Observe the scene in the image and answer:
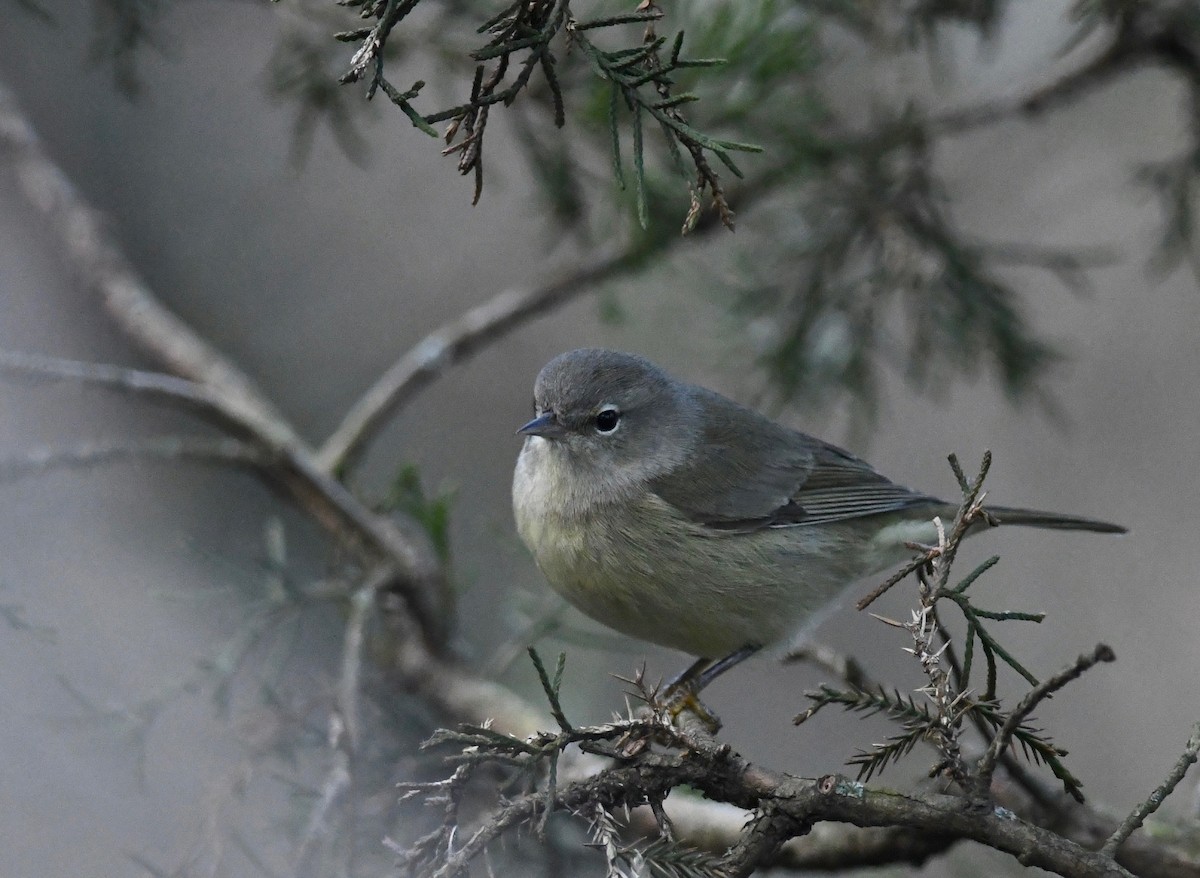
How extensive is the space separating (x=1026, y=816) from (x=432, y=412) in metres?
5.03

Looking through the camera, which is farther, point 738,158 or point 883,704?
point 738,158

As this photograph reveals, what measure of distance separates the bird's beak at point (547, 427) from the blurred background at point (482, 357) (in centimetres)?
44

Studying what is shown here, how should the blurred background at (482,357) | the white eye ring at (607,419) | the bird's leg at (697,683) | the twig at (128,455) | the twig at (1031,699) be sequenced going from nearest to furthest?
the twig at (1031,699)
the blurred background at (482,357)
the twig at (128,455)
the bird's leg at (697,683)
the white eye ring at (607,419)

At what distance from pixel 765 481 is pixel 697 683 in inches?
33.8

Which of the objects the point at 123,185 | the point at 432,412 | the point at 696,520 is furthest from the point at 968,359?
the point at 123,185

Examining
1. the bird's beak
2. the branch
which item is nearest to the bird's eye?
the bird's beak

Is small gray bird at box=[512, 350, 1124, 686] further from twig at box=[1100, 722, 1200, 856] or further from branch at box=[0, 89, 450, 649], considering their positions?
twig at box=[1100, 722, 1200, 856]

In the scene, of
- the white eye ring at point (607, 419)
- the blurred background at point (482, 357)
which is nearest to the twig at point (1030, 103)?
the blurred background at point (482, 357)

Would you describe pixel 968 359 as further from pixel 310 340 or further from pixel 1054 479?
pixel 310 340

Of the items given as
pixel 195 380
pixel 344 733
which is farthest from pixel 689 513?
pixel 195 380

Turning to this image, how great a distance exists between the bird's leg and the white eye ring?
33.4 inches

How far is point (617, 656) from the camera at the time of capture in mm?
6672

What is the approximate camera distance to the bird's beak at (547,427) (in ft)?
12.1

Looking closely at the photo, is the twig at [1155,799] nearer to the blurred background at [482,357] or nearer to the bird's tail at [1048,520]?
the blurred background at [482,357]
